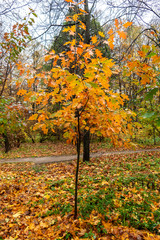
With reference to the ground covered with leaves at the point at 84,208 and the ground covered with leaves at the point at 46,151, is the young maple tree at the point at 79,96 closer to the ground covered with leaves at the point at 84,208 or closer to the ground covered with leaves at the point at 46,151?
the ground covered with leaves at the point at 84,208

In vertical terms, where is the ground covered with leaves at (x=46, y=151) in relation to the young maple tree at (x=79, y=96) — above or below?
below

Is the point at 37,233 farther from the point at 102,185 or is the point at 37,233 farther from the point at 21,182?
the point at 21,182

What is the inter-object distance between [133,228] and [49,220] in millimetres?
1516

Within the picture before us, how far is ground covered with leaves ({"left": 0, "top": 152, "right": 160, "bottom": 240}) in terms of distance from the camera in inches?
100

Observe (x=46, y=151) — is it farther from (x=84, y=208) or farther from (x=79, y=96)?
(x=79, y=96)

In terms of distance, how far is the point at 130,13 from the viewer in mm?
3693

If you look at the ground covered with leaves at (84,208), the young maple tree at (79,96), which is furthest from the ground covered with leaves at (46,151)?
the young maple tree at (79,96)

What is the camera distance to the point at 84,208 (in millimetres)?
3160

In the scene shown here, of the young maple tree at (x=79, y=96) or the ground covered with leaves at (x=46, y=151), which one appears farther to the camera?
the ground covered with leaves at (x=46, y=151)

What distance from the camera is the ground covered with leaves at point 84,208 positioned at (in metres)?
2.55

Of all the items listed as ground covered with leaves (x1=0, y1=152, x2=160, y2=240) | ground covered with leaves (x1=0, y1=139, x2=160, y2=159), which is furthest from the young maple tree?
ground covered with leaves (x1=0, y1=139, x2=160, y2=159)

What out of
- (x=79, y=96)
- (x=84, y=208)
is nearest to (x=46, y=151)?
(x=84, y=208)

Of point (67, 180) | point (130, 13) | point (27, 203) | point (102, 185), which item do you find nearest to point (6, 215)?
point (27, 203)

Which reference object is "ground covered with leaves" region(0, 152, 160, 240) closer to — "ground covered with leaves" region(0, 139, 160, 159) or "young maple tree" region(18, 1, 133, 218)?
"young maple tree" region(18, 1, 133, 218)
